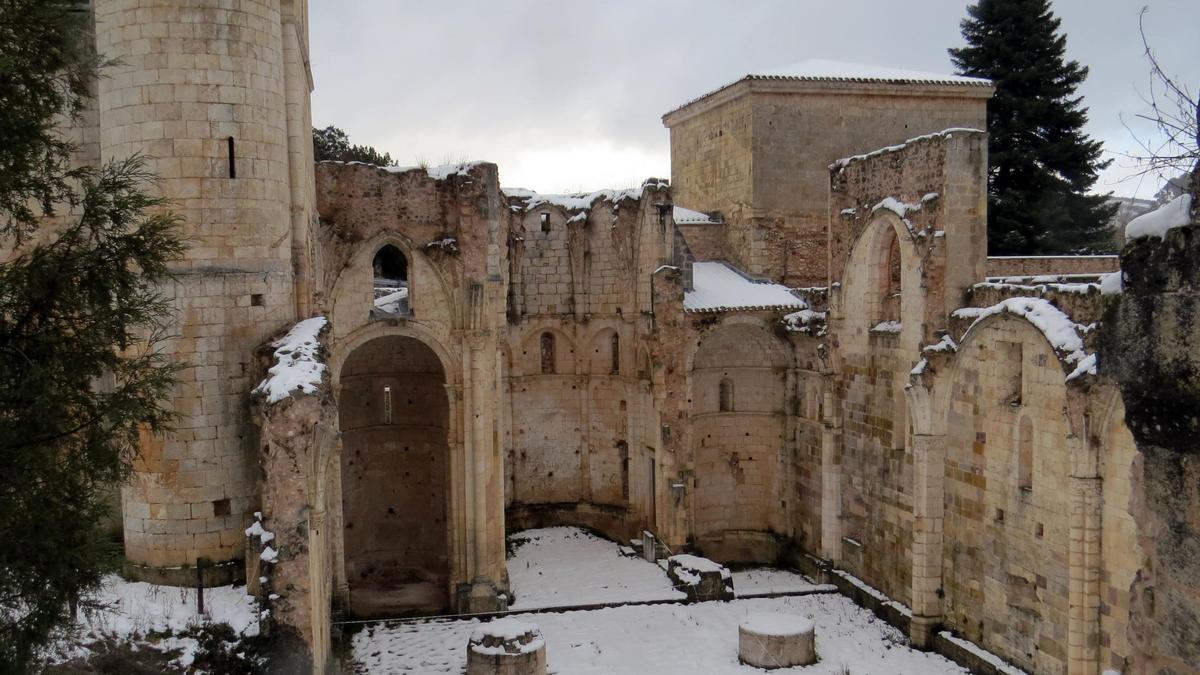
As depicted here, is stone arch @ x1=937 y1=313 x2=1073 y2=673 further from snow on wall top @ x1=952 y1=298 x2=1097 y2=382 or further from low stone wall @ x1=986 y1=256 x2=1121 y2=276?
low stone wall @ x1=986 y1=256 x2=1121 y2=276

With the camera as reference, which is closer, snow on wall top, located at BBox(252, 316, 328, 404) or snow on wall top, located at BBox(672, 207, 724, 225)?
snow on wall top, located at BBox(252, 316, 328, 404)

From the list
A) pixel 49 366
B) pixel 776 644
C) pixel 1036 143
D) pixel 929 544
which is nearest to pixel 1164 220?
pixel 49 366

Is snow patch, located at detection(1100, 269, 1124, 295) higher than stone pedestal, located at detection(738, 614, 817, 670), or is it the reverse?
snow patch, located at detection(1100, 269, 1124, 295)

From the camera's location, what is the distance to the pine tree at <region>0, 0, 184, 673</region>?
7238 millimetres

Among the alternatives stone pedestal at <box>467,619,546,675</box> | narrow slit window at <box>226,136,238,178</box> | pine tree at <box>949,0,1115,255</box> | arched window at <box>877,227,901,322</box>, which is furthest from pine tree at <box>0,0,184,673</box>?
pine tree at <box>949,0,1115,255</box>

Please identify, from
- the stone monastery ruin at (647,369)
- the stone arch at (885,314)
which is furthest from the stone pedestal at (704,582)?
the stone arch at (885,314)

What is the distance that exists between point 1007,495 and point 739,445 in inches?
349

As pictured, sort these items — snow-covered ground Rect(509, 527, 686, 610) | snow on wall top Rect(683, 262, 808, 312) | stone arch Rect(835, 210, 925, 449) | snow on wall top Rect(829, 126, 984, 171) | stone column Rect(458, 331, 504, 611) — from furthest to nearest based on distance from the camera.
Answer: snow on wall top Rect(683, 262, 808, 312), snow-covered ground Rect(509, 527, 686, 610), stone column Rect(458, 331, 504, 611), stone arch Rect(835, 210, 925, 449), snow on wall top Rect(829, 126, 984, 171)

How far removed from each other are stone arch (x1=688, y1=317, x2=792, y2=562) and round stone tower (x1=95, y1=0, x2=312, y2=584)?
11.8 meters

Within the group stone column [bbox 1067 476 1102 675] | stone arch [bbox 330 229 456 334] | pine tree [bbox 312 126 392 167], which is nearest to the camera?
stone column [bbox 1067 476 1102 675]

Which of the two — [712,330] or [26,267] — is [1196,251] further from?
[712,330]

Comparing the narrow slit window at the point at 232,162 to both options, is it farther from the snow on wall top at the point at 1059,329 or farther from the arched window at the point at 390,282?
the snow on wall top at the point at 1059,329

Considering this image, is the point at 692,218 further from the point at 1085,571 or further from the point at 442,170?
the point at 1085,571

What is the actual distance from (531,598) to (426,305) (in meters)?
6.21
